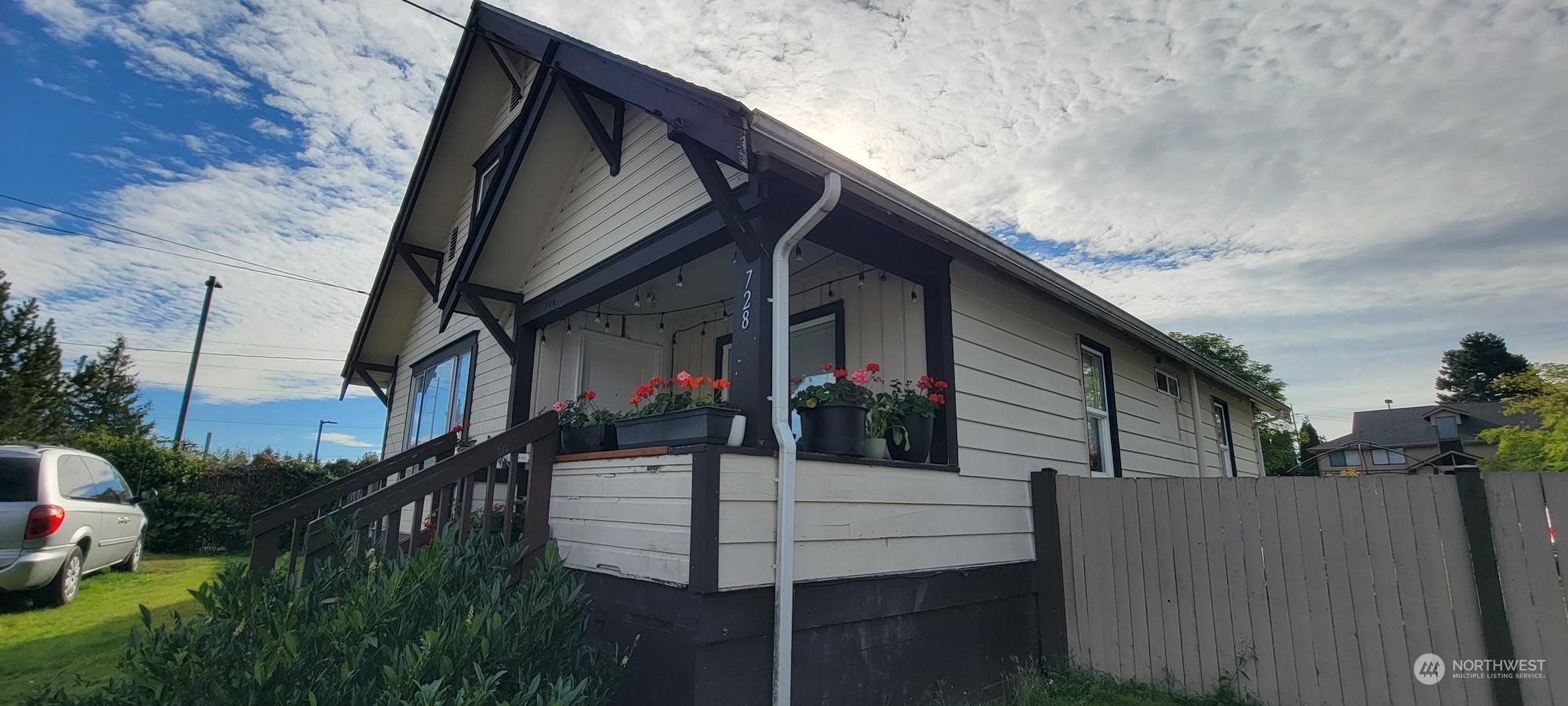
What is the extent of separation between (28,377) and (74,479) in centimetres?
1785

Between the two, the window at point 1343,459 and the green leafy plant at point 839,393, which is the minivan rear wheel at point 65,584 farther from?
the window at point 1343,459

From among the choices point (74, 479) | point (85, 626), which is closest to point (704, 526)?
point (85, 626)

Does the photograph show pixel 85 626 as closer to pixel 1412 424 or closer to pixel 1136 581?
pixel 1136 581

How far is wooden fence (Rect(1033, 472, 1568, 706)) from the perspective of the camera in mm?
3367

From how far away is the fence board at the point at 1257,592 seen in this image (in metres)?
4.10

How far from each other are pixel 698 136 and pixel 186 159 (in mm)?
13949

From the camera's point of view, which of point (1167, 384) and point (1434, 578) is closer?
point (1434, 578)

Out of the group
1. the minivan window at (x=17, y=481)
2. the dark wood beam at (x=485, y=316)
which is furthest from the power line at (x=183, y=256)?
the dark wood beam at (x=485, y=316)

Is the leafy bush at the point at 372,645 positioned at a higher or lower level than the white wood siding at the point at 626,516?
lower

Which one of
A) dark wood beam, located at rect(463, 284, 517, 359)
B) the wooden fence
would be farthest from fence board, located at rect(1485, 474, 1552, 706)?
dark wood beam, located at rect(463, 284, 517, 359)

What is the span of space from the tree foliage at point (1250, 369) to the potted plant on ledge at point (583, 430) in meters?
28.6

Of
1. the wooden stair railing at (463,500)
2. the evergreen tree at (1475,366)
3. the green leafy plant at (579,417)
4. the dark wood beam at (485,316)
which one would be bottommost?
the wooden stair railing at (463,500)

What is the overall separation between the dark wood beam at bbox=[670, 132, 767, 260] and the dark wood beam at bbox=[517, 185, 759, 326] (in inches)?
4.9

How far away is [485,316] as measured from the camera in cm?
590
